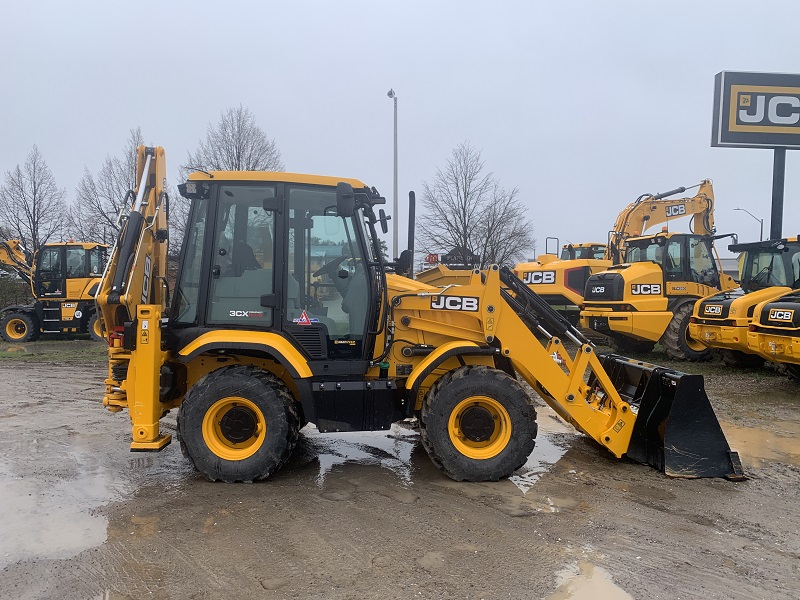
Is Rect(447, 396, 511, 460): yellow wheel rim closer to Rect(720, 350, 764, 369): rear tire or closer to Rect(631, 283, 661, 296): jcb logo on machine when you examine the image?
Rect(720, 350, 764, 369): rear tire

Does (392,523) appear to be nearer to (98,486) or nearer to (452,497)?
(452,497)

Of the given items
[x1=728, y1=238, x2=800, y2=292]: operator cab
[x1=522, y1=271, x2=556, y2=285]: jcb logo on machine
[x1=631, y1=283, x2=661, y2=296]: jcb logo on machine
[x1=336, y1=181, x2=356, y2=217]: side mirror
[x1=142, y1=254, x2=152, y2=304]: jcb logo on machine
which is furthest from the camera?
[x1=522, y1=271, x2=556, y2=285]: jcb logo on machine

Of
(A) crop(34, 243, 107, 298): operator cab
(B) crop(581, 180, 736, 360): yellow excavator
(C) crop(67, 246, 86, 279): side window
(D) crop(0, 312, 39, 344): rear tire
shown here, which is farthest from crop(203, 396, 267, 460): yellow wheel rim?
(D) crop(0, 312, 39, 344): rear tire

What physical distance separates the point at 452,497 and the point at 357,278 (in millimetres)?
1969

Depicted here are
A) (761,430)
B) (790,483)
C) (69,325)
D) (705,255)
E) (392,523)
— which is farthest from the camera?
(69,325)

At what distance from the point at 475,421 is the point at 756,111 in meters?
16.1

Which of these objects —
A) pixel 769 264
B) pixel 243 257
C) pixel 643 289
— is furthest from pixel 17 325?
pixel 769 264

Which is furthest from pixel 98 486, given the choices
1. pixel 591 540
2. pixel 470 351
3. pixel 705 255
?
pixel 705 255

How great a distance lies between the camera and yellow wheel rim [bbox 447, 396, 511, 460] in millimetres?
4973

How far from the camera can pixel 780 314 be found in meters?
8.61

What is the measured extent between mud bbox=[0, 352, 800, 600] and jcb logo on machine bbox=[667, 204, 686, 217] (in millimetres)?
9649

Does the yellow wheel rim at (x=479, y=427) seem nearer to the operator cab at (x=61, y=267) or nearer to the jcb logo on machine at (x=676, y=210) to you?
the jcb logo on machine at (x=676, y=210)

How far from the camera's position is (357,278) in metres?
5.13

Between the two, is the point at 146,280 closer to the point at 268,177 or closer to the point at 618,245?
the point at 268,177
